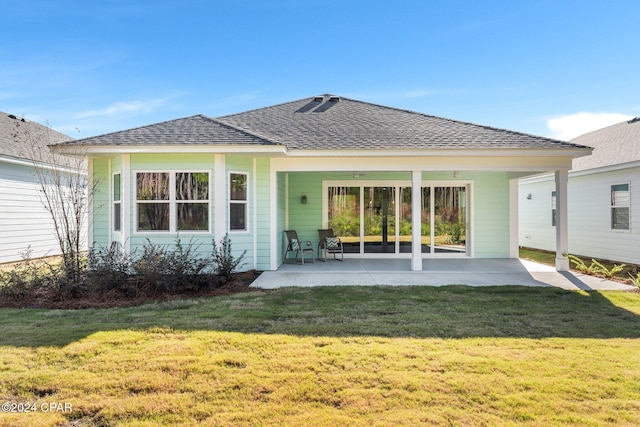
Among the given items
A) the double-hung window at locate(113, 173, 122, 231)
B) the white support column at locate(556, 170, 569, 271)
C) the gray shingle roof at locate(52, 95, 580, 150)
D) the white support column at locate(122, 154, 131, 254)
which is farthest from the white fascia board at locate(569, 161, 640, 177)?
the double-hung window at locate(113, 173, 122, 231)

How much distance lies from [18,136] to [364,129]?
33.6 ft

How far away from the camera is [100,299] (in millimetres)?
5973

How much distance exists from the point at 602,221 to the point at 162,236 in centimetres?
1281

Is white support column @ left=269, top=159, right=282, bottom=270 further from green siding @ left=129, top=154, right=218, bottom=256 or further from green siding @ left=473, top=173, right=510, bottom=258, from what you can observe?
green siding @ left=473, top=173, right=510, bottom=258

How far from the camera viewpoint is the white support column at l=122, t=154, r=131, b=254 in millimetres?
8016

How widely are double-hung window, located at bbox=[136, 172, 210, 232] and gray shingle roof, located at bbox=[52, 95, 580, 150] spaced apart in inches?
33.4

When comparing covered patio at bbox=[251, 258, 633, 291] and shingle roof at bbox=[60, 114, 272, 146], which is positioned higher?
shingle roof at bbox=[60, 114, 272, 146]

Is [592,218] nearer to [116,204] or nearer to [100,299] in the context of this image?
[100,299]

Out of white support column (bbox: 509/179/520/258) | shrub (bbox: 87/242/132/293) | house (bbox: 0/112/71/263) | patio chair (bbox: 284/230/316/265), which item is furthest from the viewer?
Answer: white support column (bbox: 509/179/520/258)

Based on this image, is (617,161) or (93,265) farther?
(617,161)

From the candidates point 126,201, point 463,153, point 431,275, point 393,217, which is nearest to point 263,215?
point 126,201

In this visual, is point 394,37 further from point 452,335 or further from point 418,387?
point 418,387

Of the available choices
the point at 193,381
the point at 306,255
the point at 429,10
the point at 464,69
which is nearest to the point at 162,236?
the point at 306,255

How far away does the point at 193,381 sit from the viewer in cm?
297
